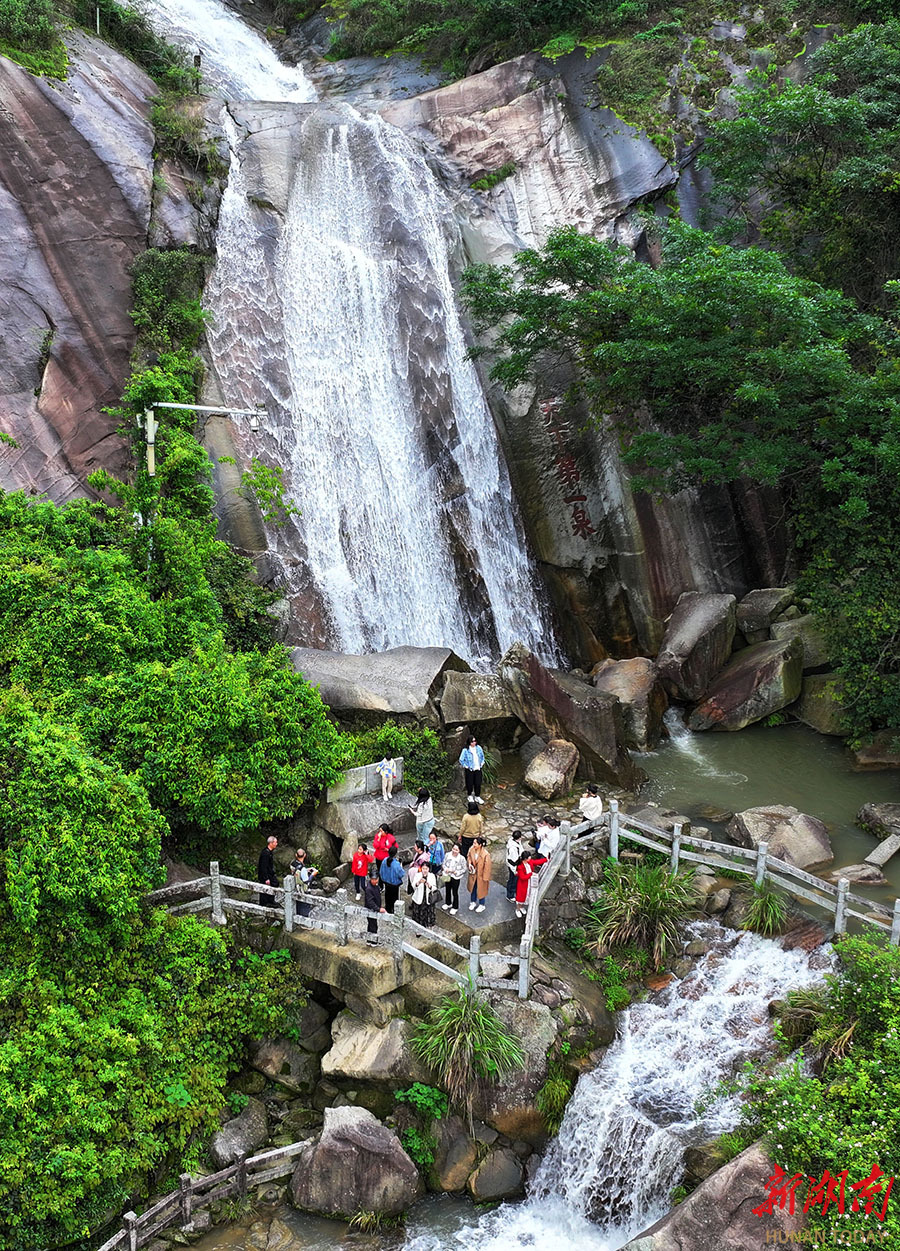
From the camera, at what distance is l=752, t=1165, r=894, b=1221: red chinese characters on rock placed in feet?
27.0

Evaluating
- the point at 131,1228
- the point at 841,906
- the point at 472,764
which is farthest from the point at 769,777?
the point at 131,1228

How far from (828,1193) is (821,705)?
1379 cm

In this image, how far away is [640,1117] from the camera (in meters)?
10.6

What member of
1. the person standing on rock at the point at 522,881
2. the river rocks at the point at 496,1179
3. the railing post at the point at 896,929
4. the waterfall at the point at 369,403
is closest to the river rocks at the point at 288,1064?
the river rocks at the point at 496,1179

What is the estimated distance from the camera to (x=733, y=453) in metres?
21.3

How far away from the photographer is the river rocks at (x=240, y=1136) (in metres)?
10.8

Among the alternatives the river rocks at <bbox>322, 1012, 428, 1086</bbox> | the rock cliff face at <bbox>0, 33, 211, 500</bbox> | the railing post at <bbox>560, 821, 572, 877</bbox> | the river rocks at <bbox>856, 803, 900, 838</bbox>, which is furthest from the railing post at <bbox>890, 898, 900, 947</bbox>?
the rock cliff face at <bbox>0, 33, 211, 500</bbox>

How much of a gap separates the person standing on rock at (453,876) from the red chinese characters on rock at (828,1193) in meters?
5.40

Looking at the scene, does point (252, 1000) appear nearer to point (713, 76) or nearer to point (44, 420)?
point (44, 420)

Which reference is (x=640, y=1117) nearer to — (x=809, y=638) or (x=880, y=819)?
(x=880, y=819)

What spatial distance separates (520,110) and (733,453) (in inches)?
571

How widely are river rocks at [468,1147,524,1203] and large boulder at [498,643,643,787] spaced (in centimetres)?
835

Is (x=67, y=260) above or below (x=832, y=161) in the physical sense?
below

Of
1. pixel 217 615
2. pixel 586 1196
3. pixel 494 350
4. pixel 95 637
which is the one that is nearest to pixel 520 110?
pixel 494 350
